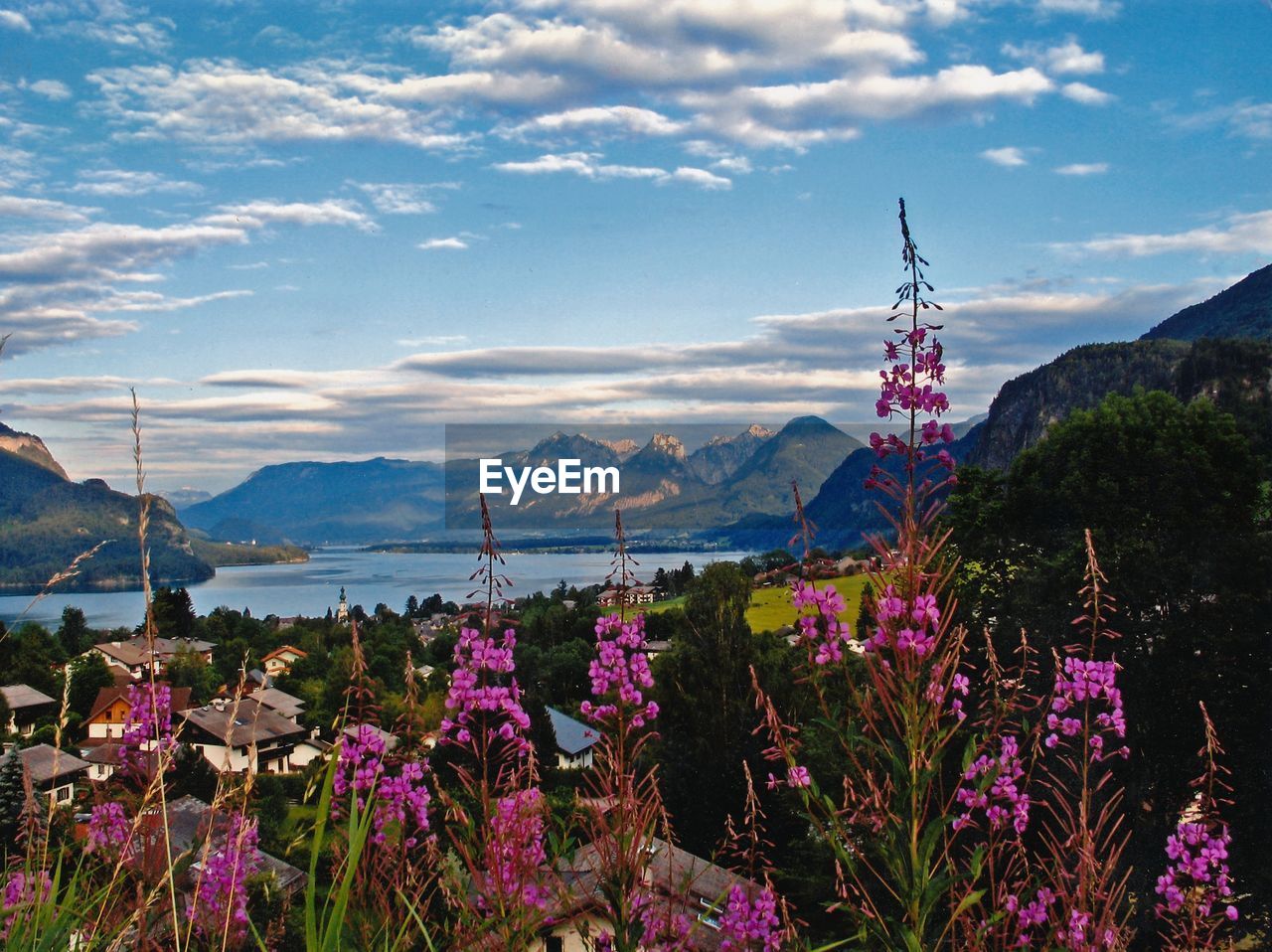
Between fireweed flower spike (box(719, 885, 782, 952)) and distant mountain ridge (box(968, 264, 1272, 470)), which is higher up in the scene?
distant mountain ridge (box(968, 264, 1272, 470))

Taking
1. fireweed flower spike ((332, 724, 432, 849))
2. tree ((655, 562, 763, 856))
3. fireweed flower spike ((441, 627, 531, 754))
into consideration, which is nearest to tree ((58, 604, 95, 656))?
tree ((655, 562, 763, 856))

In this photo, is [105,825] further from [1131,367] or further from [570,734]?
[1131,367]

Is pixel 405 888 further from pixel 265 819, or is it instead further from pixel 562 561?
pixel 562 561

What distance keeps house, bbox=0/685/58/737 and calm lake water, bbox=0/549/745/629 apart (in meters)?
38.1

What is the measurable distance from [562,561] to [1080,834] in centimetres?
13140

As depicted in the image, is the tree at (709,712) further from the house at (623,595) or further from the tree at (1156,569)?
A: the house at (623,595)

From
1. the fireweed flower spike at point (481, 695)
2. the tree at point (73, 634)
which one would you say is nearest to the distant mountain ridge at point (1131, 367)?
the tree at point (73, 634)

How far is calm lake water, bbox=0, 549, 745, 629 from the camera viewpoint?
104 metres

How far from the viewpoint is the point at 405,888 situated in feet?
9.95

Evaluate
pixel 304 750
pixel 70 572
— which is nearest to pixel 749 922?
pixel 70 572

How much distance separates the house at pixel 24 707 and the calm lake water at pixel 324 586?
1499 inches

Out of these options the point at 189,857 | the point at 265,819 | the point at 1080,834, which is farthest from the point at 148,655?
the point at 265,819

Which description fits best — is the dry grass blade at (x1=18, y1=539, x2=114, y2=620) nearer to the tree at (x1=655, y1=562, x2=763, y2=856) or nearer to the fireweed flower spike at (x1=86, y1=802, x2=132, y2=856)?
the fireweed flower spike at (x1=86, y1=802, x2=132, y2=856)

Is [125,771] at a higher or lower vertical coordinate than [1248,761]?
higher
